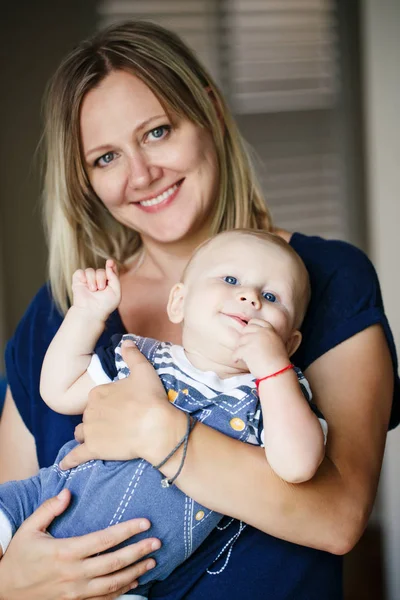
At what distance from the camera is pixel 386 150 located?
2.73 m

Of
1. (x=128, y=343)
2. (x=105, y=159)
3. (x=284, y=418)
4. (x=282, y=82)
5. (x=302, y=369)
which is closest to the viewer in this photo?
(x=284, y=418)

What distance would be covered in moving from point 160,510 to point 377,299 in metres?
0.65

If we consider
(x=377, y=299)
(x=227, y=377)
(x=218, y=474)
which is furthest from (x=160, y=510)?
(x=377, y=299)

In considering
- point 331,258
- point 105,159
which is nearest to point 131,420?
point 331,258

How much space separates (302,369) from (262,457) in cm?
32

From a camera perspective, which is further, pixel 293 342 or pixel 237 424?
pixel 293 342

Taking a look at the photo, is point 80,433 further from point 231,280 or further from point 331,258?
point 331,258

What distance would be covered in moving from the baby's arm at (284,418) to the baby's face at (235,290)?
3.1 inches

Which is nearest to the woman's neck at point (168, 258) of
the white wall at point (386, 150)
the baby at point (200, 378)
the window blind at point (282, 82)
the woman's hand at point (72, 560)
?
the baby at point (200, 378)

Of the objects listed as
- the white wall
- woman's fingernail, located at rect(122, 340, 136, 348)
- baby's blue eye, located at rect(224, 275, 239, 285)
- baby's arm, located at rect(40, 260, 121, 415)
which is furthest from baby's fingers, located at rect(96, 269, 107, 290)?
the white wall

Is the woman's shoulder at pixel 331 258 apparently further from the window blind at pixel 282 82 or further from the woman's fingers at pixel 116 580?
the window blind at pixel 282 82

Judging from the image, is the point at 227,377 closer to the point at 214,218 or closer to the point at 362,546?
the point at 214,218

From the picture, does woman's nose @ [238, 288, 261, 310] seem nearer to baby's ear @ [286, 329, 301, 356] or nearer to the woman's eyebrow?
baby's ear @ [286, 329, 301, 356]

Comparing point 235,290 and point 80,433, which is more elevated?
point 235,290
